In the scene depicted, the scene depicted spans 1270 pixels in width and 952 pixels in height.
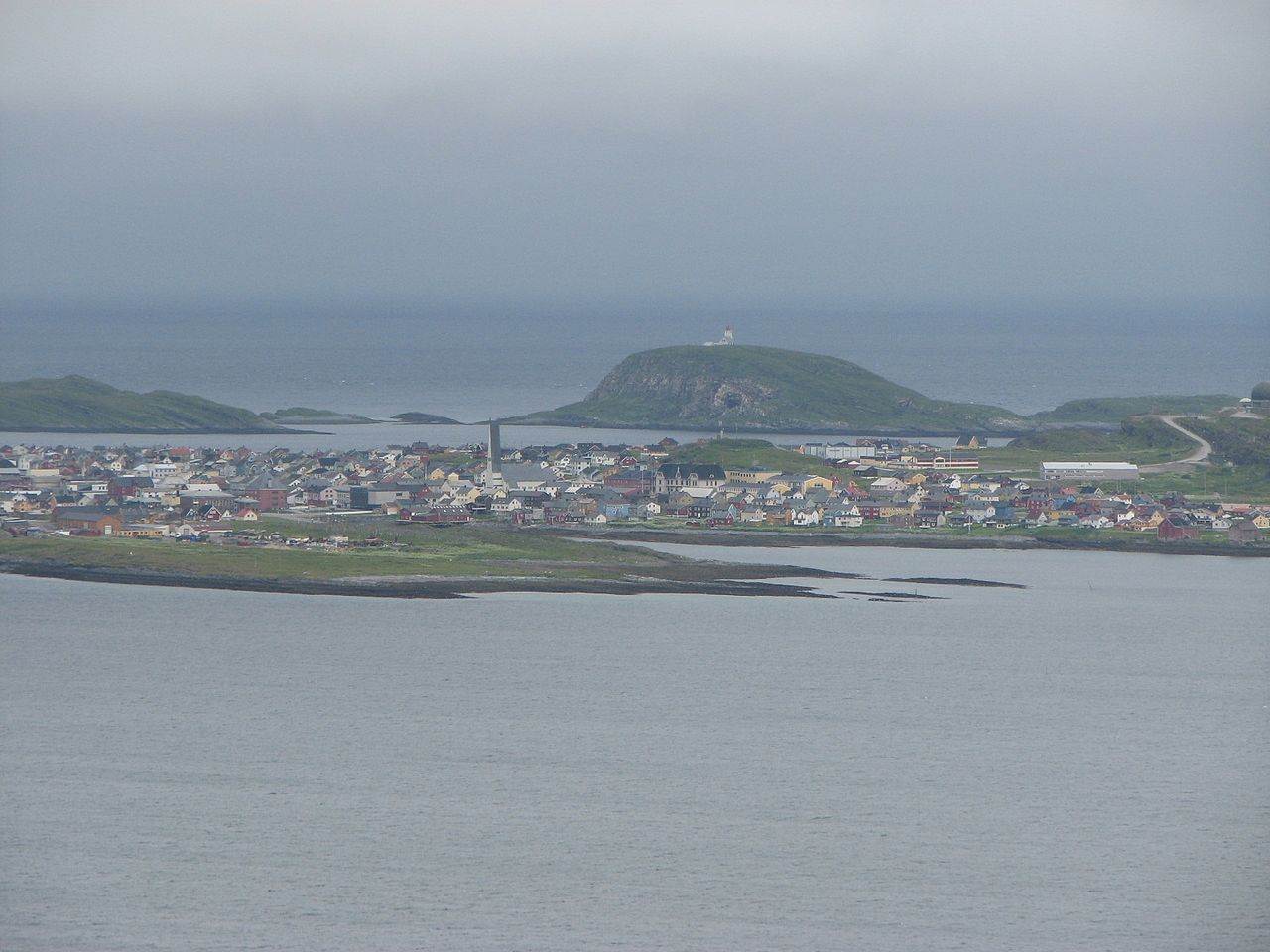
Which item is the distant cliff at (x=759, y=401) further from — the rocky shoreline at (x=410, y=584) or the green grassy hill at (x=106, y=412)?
the rocky shoreline at (x=410, y=584)

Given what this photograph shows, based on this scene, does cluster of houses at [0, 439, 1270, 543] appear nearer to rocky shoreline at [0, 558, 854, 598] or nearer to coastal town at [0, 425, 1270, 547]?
coastal town at [0, 425, 1270, 547]

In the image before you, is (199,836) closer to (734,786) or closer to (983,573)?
(734,786)

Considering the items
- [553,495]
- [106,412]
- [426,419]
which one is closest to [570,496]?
[553,495]

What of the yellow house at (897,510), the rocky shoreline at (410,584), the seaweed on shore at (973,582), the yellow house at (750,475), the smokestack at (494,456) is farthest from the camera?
the smokestack at (494,456)

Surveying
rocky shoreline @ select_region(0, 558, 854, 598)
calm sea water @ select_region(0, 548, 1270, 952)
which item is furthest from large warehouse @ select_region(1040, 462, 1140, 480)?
calm sea water @ select_region(0, 548, 1270, 952)

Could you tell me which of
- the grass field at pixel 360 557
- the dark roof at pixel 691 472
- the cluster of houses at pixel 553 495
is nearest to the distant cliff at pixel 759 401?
the cluster of houses at pixel 553 495
